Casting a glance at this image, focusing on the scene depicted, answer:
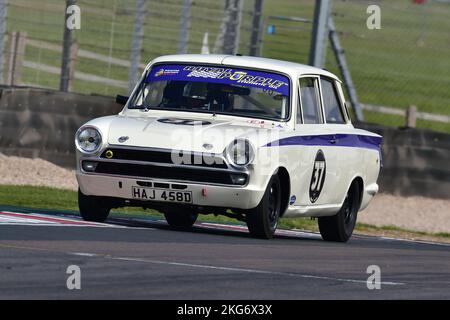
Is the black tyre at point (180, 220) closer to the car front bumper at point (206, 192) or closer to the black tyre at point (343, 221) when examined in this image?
the black tyre at point (343, 221)

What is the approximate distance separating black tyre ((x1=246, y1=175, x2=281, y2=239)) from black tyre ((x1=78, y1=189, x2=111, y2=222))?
1.29m

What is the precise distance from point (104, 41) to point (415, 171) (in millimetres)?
5610

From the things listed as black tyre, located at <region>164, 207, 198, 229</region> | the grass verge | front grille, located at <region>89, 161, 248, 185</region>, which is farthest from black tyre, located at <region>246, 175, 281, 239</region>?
the grass verge

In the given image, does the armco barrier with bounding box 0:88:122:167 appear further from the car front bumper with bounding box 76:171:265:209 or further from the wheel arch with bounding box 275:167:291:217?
the car front bumper with bounding box 76:171:265:209

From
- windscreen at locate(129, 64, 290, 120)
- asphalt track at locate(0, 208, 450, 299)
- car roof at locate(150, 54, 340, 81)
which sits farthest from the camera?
car roof at locate(150, 54, 340, 81)

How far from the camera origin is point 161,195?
11.4 meters

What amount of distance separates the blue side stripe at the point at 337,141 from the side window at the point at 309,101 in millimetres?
225

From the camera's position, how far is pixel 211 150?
36.9ft

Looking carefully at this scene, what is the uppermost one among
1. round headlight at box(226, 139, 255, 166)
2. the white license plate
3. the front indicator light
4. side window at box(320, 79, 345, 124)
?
side window at box(320, 79, 345, 124)

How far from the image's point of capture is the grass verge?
52.1 feet

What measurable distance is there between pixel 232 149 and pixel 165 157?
21.4 inches

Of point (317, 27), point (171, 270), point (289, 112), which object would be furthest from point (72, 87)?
point (171, 270)

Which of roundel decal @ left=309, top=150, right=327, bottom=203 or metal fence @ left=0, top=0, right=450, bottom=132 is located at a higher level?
metal fence @ left=0, top=0, right=450, bottom=132

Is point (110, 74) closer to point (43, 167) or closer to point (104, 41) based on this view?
point (104, 41)
